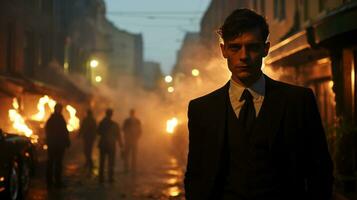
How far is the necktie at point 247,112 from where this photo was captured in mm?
3059

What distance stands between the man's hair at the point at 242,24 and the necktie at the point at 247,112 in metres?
0.31

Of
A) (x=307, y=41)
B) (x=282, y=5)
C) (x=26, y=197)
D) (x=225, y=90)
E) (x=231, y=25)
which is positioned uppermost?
(x=282, y=5)

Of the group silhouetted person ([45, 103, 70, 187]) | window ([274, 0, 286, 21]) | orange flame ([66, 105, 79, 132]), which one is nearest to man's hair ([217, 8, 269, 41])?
silhouetted person ([45, 103, 70, 187])

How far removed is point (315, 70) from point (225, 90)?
13.5 meters

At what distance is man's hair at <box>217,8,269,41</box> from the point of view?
313 centimetres

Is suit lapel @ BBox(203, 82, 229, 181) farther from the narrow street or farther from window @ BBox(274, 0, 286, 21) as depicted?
window @ BBox(274, 0, 286, 21)

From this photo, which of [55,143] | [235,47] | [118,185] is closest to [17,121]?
[55,143]

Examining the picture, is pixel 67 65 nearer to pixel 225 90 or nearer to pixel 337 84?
pixel 337 84

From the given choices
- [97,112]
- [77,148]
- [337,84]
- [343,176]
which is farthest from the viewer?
[97,112]

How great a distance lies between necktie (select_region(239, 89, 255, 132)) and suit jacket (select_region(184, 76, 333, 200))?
4cm

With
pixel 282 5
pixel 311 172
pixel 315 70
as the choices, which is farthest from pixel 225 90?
pixel 282 5

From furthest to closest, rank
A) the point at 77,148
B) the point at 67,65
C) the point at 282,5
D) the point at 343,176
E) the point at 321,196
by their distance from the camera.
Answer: the point at 67,65 < the point at 77,148 < the point at 282,5 < the point at 343,176 < the point at 321,196

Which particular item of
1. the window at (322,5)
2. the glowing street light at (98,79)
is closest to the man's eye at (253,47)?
the window at (322,5)

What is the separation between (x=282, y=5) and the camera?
21.0 meters
